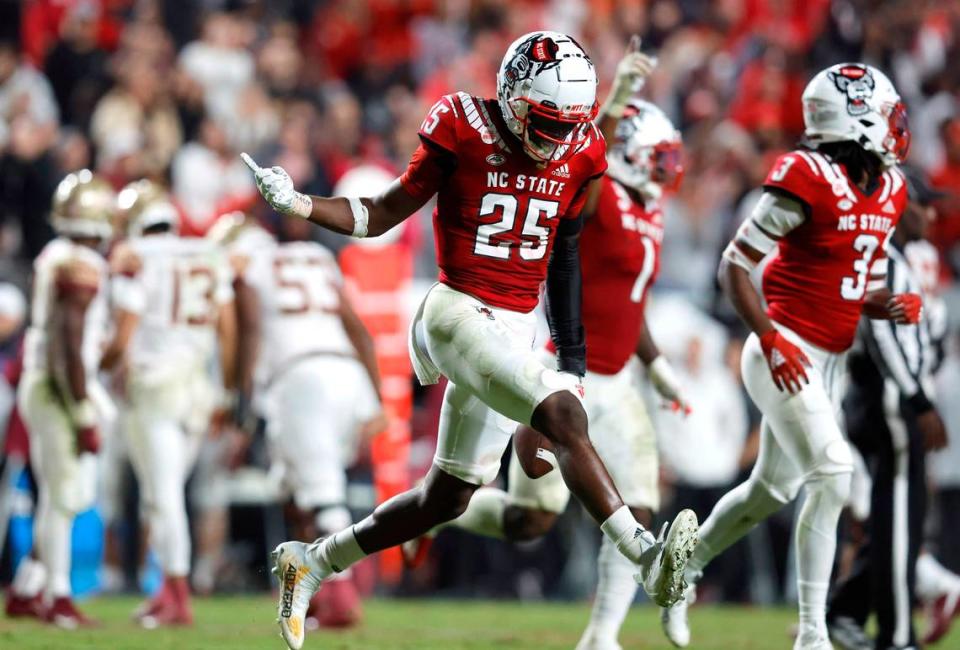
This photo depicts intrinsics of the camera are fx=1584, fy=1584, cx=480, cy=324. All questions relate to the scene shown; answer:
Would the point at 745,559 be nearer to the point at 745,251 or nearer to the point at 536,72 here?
the point at 745,251

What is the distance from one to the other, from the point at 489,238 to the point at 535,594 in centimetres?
671

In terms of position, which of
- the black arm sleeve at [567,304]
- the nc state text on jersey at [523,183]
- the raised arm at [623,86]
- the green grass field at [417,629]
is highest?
the raised arm at [623,86]

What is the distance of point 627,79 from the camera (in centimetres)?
718

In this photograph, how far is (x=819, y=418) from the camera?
6.66 m

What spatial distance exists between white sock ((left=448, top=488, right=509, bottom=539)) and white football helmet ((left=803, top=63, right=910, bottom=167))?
2.21 meters

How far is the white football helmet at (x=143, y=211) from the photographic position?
941 cm

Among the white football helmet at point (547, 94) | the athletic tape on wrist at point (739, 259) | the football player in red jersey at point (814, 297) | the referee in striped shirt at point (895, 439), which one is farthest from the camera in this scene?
the referee in striped shirt at point (895, 439)

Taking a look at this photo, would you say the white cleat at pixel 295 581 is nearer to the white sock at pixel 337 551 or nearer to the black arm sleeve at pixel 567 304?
the white sock at pixel 337 551

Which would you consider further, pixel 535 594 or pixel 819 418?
pixel 535 594

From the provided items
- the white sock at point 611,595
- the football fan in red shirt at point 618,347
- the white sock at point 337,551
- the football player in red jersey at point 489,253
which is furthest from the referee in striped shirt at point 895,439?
the white sock at point 337,551

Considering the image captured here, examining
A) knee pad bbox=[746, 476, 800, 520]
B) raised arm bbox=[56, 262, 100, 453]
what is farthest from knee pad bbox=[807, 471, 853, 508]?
raised arm bbox=[56, 262, 100, 453]

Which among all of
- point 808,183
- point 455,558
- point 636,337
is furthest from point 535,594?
point 808,183

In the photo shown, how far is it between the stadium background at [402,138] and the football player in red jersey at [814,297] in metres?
3.48

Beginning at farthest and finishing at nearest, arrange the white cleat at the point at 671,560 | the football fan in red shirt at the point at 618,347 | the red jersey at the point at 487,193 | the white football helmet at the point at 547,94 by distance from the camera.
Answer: the football fan in red shirt at the point at 618,347, the red jersey at the point at 487,193, the white football helmet at the point at 547,94, the white cleat at the point at 671,560
